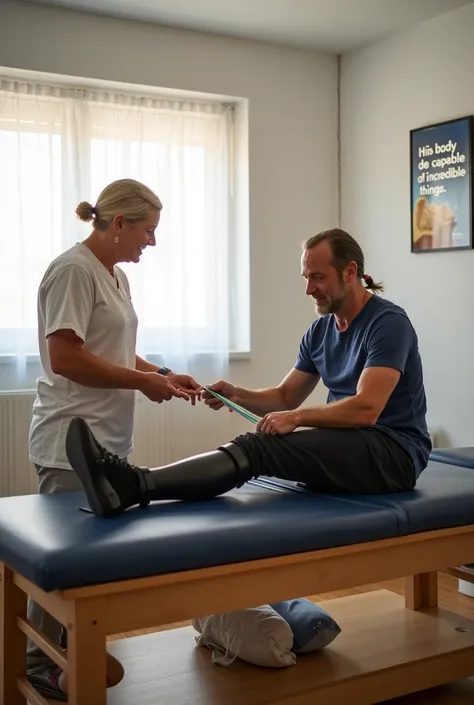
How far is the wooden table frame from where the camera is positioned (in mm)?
1730

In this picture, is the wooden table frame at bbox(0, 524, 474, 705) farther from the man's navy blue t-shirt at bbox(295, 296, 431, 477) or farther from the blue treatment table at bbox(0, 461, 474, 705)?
the man's navy blue t-shirt at bbox(295, 296, 431, 477)

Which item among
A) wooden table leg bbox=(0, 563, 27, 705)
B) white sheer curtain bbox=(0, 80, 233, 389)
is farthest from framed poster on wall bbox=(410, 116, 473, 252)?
wooden table leg bbox=(0, 563, 27, 705)

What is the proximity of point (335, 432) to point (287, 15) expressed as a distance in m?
2.74

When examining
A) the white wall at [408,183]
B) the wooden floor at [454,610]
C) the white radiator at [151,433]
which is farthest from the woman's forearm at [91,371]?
the white wall at [408,183]

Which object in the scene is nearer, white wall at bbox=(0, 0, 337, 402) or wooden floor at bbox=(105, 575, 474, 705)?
wooden floor at bbox=(105, 575, 474, 705)

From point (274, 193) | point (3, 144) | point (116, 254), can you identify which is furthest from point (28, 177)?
point (116, 254)

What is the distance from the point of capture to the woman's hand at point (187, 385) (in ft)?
8.39

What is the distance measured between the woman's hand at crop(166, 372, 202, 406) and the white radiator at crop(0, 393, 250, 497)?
170 cm

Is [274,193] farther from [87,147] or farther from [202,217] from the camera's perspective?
[87,147]

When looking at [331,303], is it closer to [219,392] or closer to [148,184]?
[219,392]

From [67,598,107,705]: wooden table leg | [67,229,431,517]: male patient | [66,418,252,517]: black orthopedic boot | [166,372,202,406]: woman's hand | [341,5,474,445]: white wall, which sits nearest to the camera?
[67,598,107,705]: wooden table leg

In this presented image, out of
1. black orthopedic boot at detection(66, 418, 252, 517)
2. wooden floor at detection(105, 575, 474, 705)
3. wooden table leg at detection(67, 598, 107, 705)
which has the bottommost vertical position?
wooden floor at detection(105, 575, 474, 705)

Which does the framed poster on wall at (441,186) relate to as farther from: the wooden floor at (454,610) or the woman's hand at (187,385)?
the woman's hand at (187,385)

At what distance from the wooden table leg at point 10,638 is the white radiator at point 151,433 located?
6.81 feet
